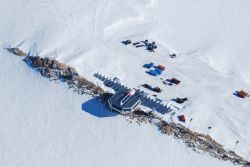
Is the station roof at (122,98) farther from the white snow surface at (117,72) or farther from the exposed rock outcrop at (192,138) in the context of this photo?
the white snow surface at (117,72)

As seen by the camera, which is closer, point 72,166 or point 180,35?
point 72,166

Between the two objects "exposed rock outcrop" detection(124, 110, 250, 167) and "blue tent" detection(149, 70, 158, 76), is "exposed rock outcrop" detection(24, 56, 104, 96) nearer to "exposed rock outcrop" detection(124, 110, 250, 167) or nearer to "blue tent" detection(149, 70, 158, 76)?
"exposed rock outcrop" detection(124, 110, 250, 167)

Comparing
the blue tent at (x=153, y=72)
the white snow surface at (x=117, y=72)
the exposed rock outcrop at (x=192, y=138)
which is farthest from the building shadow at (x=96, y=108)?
the blue tent at (x=153, y=72)

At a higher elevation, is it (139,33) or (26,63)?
(139,33)

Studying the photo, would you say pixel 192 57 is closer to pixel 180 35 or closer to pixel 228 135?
pixel 180 35

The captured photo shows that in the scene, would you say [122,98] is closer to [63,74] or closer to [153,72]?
[153,72]

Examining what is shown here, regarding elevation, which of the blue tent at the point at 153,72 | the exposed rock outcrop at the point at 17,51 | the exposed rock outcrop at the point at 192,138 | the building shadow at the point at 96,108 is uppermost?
the blue tent at the point at 153,72

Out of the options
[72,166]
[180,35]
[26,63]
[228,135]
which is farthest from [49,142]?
[180,35]
